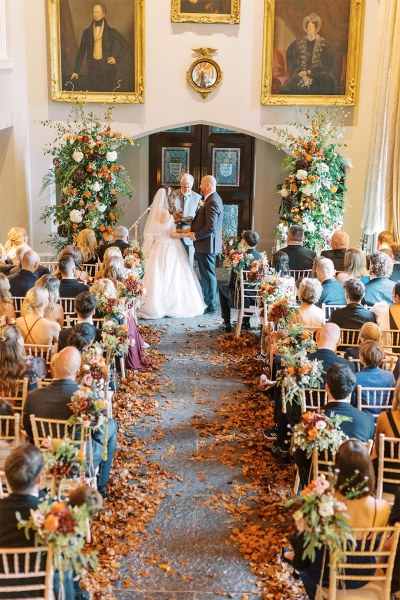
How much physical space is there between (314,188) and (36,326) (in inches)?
232

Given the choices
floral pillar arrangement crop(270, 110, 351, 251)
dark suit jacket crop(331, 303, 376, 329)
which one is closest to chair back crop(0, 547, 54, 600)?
dark suit jacket crop(331, 303, 376, 329)

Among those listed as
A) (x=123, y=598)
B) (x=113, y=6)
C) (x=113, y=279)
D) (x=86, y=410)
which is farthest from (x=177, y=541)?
(x=113, y=6)

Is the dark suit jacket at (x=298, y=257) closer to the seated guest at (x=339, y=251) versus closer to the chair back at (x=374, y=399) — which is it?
the seated guest at (x=339, y=251)

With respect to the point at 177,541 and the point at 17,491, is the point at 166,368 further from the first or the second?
the point at 17,491

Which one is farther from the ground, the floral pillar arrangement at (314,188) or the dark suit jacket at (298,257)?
the floral pillar arrangement at (314,188)

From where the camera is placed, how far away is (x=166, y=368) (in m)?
9.16

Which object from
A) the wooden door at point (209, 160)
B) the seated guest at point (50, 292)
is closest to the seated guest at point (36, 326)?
the seated guest at point (50, 292)

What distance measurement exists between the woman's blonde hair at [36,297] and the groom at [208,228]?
449 centimetres

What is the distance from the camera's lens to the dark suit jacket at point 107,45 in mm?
12141

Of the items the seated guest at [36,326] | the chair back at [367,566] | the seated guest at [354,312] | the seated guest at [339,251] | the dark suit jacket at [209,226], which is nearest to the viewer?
the chair back at [367,566]

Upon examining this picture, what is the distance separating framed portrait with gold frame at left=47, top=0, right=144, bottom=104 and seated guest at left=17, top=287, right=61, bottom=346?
6.25 m

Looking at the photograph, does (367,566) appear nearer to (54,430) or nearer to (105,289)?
(54,430)

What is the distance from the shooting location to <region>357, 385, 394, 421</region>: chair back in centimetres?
582

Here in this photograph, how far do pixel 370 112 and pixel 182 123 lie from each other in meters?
3.08
